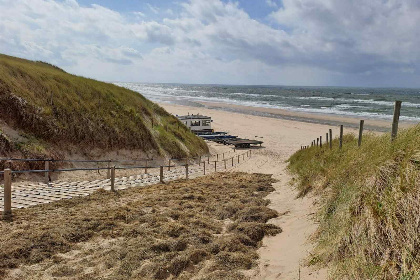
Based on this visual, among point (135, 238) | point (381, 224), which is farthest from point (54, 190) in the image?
point (381, 224)

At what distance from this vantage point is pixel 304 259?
557 cm

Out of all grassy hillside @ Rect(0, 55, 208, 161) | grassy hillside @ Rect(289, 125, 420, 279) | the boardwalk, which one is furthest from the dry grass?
grassy hillside @ Rect(0, 55, 208, 161)

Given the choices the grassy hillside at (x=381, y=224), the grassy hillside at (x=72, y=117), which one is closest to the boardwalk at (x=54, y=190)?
the grassy hillside at (x=72, y=117)

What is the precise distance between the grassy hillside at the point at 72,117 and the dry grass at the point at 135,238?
7.60 m

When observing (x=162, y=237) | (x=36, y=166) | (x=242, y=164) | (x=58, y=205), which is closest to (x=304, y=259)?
(x=162, y=237)

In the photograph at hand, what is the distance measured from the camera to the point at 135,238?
735 centimetres

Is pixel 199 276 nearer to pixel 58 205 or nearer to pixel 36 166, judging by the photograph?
pixel 58 205

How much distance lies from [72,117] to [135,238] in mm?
13335

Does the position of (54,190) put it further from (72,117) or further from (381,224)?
(381,224)

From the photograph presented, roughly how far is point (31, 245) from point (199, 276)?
3.65 meters

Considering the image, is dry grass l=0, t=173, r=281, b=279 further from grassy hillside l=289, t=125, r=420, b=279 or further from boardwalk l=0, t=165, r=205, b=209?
grassy hillside l=289, t=125, r=420, b=279

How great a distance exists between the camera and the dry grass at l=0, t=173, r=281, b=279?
5906mm

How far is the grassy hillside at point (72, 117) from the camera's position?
16.0 meters

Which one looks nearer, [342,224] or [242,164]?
[342,224]
